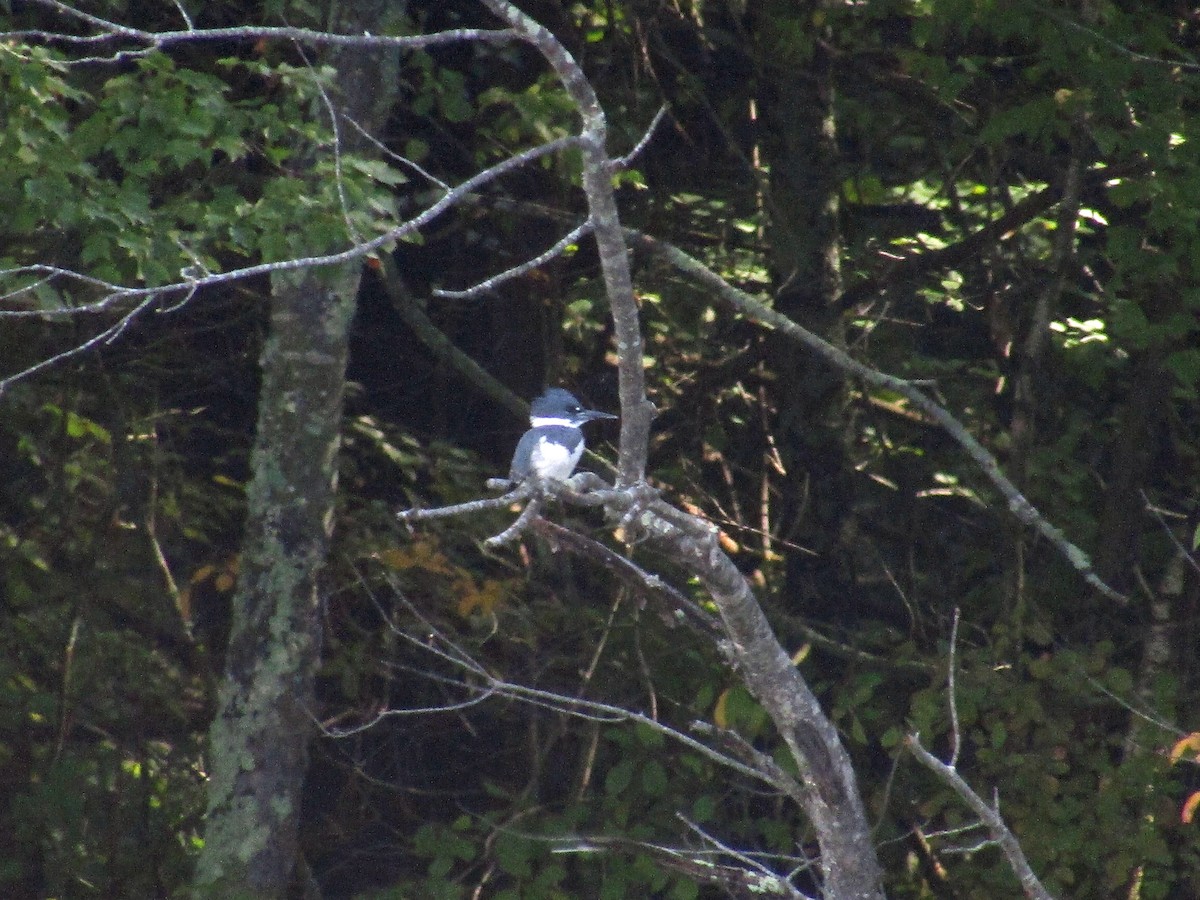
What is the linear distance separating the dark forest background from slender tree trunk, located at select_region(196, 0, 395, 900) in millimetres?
308

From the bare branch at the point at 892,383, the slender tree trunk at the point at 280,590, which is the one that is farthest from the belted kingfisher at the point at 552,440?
the slender tree trunk at the point at 280,590

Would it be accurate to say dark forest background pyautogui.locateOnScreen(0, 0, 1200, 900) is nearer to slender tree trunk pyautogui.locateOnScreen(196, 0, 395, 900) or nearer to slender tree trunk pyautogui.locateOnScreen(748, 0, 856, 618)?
slender tree trunk pyautogui.locateOnScreen(748, 0, 856, 618)

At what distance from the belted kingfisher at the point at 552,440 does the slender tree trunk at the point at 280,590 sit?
22.7 inches

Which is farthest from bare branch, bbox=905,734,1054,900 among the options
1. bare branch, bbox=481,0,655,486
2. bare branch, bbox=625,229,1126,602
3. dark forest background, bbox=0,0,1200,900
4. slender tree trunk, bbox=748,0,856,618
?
slender tree trunk, bbox=748,0,856,618

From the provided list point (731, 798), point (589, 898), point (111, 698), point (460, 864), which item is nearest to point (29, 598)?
point (111, 698)

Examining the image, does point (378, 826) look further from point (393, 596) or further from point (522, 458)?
point (522, 458)

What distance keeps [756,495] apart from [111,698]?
2116 millimetres

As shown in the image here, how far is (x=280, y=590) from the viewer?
4297 mm

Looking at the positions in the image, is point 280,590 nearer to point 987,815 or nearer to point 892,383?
point 892,383

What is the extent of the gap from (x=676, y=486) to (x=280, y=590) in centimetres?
136

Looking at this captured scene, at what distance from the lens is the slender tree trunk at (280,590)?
13.9 feet

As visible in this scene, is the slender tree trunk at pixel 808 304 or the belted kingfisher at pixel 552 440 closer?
the belted kingfisher at pixel 552 440

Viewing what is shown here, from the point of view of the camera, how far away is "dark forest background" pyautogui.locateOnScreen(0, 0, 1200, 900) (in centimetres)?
464

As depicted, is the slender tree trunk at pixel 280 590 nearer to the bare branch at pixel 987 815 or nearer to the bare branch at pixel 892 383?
the bare branch at pixel 892 383
